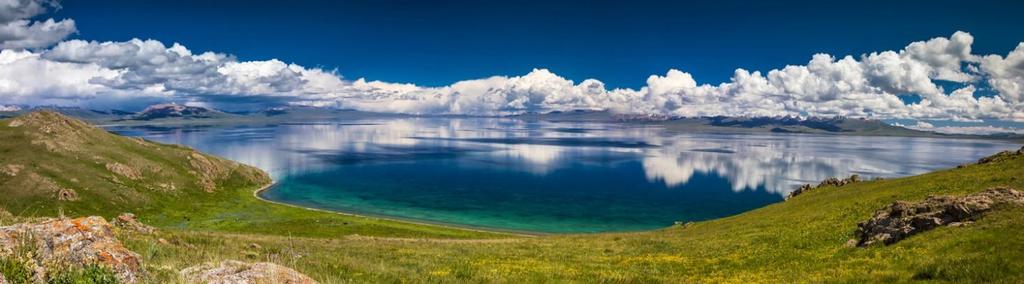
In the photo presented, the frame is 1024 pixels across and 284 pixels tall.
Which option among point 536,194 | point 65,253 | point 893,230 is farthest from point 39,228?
point 536,194

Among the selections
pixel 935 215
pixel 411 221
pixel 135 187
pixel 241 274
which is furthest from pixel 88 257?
pixel 135 187

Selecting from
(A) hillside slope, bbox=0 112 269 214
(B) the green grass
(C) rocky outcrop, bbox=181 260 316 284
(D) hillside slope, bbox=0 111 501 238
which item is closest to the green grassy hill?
(B) the green grass

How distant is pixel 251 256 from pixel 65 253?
8084 millimetres

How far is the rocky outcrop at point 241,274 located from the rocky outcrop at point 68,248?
1045mm

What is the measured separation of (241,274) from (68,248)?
13.2 ft

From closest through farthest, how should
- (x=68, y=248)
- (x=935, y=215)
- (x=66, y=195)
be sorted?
(x=68, y=248) < (x=935, y=215) < (x=66, y=195)

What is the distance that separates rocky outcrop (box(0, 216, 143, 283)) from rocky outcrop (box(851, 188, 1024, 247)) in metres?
29.1

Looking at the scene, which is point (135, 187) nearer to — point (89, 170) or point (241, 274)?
point (89, 170)

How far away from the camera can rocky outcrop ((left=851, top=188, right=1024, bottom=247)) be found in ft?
75.1

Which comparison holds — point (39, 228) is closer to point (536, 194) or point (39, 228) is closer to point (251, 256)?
point (251, 256)

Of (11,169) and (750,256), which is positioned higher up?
(750,256)

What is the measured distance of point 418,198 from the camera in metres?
154

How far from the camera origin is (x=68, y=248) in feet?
37.3

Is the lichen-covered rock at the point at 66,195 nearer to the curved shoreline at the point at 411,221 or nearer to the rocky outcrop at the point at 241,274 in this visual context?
the curved shoreline at the point at 411,221
